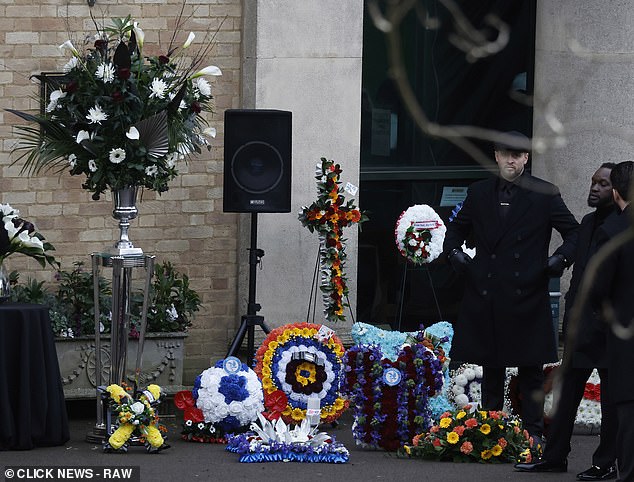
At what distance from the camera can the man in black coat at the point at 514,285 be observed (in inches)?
312

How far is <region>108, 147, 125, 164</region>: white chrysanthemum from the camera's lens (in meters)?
7.91

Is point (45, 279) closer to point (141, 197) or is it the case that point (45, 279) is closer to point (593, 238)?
point (141, 197)

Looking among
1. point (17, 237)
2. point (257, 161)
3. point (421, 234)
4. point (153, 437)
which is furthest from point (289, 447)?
point (421, 234)

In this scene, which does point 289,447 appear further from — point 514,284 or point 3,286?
point 3,286

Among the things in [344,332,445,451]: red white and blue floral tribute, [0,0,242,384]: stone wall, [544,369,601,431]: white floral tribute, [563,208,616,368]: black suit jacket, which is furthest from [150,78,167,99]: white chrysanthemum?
[544,369,601,431]: white floral tribute

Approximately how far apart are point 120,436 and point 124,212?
56.1 inches

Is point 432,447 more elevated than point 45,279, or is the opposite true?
point 45,279

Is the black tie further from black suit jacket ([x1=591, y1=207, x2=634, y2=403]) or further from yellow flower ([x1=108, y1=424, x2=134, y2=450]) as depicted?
yellow flower ([x1=108, y1=424, x2=134, y2=450])

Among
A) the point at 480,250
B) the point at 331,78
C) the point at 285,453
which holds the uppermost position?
the point at 331,78

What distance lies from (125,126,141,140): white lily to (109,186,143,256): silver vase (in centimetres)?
43

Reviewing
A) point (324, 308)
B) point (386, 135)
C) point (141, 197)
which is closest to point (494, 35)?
point (386, 135)

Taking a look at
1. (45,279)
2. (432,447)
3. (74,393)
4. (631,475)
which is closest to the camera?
(631,475)

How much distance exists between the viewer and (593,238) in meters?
6.95

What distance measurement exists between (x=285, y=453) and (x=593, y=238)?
89.9 inches
